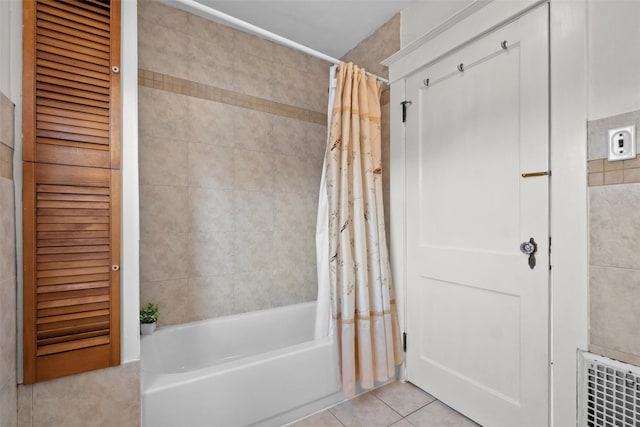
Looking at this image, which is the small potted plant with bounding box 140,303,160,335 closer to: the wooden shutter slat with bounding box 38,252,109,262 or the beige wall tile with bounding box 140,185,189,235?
the beige wall tile with bounding box 140,185,189,235

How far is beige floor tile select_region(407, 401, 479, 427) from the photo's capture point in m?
1.57

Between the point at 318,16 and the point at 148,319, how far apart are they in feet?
7.52

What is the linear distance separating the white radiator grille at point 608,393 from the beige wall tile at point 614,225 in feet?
1.22

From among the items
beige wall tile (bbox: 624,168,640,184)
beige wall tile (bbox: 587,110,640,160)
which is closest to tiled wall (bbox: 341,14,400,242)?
beige wall tile (bbox: 587,110,640,160)

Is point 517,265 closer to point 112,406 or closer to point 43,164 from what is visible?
point 112,406

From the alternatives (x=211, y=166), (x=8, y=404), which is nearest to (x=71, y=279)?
(x=8, y=404)

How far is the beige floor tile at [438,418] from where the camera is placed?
1.57 metres

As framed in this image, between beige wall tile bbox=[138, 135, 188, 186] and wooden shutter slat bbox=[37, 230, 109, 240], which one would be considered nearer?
wooden shutter slat bbox=[37, 230, 109, 240]

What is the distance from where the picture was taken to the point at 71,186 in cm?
110

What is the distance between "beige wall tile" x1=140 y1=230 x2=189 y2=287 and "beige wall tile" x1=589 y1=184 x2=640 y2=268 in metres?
2.15

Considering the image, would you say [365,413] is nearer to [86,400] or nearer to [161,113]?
[86,400]

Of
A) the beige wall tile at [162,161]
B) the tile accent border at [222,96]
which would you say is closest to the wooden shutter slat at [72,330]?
the beige wall tile at [162,161]

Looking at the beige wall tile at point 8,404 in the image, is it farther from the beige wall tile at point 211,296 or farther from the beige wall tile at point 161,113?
the beige wall tile at point 161,113

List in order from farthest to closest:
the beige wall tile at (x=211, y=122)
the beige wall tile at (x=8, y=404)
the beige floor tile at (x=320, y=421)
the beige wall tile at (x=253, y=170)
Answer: the beige wall tile at (x=253, y=170) → the beige wall tile at (x=211, y=122) → the beige floor tile at (x=320, y=421) → the beige wall tile at (x=8, y=404)
